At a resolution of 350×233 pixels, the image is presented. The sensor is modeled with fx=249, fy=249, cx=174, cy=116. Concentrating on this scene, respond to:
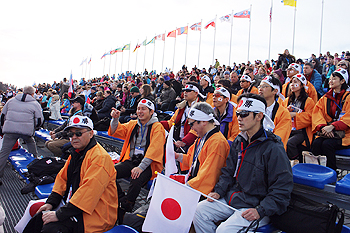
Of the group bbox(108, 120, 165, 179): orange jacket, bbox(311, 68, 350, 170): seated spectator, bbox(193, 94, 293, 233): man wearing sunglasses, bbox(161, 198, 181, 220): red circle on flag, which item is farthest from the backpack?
bbox(311, 68, 350, 170): seated spectator

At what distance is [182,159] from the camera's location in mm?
3674

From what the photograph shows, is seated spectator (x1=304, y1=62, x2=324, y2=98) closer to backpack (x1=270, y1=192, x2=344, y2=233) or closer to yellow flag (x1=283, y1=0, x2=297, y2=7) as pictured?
backpack (x1=270, y1=192, x2=344, y2=233)

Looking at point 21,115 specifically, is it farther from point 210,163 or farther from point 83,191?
point 210,163

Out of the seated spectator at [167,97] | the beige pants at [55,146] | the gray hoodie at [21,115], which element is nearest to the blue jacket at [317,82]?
the seated spectator at [167,97]

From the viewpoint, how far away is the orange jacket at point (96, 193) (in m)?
2.56

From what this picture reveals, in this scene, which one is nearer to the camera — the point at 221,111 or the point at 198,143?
the point at 198,143

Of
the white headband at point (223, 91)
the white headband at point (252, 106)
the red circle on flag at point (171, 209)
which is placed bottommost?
the red circle on flag at point (171, 209)

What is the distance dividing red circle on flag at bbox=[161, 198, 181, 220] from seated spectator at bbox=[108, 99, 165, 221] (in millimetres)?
1167

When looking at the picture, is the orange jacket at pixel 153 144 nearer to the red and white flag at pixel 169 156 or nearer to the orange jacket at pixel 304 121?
the red and white flag at pixel 169 156

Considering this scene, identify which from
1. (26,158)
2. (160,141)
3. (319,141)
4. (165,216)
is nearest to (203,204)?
(165,216)

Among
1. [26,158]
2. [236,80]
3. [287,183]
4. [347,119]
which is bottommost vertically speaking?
[26,158]

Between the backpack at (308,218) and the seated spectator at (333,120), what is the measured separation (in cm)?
209

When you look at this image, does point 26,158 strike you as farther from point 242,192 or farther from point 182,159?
point 242,192

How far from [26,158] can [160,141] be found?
4.06 meters
